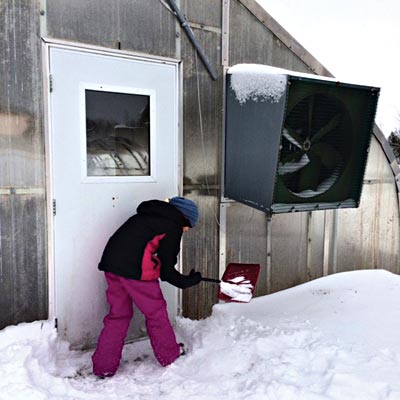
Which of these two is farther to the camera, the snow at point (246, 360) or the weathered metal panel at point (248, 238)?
the weathered metal panel at point (248, 238)

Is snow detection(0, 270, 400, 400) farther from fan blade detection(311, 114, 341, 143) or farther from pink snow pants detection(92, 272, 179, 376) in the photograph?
fan blade detection(311, 114, 341, 143)

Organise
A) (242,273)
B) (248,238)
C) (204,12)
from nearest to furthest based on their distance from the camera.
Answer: (242,273) → (204,12) → (248,238)

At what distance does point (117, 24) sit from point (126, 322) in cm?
245

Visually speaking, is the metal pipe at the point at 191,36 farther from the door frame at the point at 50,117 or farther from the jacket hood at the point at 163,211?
the jacket hood at the point at 163,211

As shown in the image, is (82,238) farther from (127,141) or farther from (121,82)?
(121,82)

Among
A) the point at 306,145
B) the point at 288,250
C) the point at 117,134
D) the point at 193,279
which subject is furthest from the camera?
the point at 288,250

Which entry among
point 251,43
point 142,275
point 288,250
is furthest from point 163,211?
point 251,43

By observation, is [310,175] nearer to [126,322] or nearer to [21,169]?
[126,322]

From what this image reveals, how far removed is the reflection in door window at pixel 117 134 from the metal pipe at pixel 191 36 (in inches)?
27.1

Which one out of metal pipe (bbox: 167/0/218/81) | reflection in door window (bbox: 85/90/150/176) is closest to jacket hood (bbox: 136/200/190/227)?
reflection in door window (bbox: 85/90/150/176)

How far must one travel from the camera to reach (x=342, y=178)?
144 inches

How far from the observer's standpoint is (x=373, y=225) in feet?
16.9

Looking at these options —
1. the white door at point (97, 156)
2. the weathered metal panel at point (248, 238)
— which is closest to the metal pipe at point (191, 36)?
the white door at point (97, 156)

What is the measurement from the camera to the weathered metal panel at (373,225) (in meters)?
4.93
